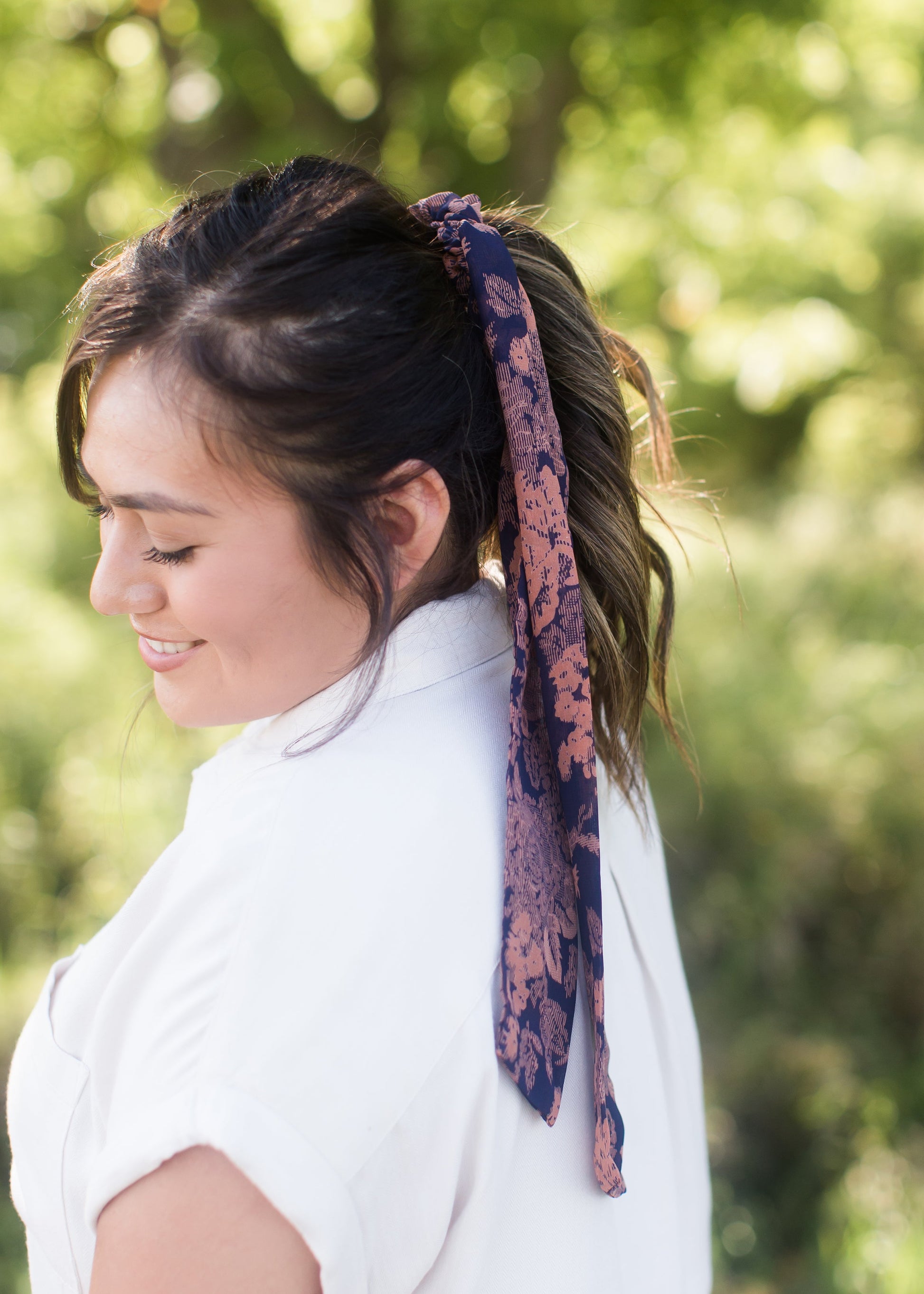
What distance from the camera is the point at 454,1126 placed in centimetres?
79

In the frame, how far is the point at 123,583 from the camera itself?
3.21ft

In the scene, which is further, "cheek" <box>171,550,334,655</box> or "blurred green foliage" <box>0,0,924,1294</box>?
"blurred green foliage" <box>0,0,924,1294</box>

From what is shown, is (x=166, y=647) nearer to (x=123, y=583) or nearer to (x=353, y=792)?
(x=123, y=583)

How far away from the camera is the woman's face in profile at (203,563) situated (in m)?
0.90

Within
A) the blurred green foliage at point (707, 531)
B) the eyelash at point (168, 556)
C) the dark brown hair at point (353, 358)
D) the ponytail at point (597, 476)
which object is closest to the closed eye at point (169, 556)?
the eyelash at point (168, 556)

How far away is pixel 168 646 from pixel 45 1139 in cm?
47

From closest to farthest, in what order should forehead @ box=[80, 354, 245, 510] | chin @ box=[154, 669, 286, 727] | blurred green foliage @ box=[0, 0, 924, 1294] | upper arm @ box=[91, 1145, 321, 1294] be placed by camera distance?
upper arm @ box=[91, 1145, 321, 1294], forehead @ box=[80, 354, 245, 510], chin @ box=[154, 669, 286, 727], blurred green foliage @ box=[0, 0, 924, 1294]

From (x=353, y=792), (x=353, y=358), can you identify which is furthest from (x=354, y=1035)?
(x=353, y=358)

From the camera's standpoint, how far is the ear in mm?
948

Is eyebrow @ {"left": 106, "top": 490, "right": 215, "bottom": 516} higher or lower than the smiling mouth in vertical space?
higher

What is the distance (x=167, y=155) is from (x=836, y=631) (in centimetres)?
413

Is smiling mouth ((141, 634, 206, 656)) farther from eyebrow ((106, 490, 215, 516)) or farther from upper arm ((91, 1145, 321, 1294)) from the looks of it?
upper arm ((91, 1145, 321, 1294))

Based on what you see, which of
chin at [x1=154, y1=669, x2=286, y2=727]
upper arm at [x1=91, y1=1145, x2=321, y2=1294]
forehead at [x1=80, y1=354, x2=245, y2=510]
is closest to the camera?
upper arm at [x1=91, y1=1145, x2=321, y2=1294]

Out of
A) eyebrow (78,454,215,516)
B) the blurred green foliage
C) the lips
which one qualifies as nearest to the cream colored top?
the lips
